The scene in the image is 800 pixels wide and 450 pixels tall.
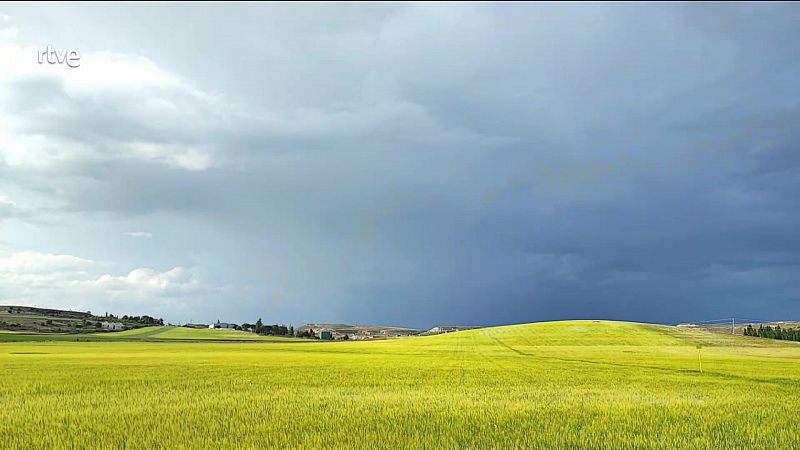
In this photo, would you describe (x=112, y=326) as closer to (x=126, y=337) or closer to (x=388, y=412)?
(x=126, y=337)

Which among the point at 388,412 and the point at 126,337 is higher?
the point at 388,412

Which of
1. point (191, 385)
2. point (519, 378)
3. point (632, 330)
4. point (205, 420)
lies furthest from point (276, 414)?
point (632, 330)

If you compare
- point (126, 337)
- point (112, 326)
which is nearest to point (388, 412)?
point (126, 337)

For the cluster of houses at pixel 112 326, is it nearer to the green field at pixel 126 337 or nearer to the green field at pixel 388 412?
the green field at pixel 126 337

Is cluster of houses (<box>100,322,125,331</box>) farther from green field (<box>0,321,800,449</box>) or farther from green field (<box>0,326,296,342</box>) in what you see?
green field (<box>0,321,800,449</box>)

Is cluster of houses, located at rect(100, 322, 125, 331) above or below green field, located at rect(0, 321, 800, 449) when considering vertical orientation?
below

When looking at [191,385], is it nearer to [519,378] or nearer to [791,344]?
[519,378]

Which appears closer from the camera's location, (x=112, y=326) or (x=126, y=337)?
(x=126, y=337)

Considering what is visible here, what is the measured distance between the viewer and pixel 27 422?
43.3ft

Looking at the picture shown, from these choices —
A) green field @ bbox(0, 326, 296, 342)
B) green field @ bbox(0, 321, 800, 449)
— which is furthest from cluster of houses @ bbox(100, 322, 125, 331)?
green field @ bbox(0, 321, 800, 449)

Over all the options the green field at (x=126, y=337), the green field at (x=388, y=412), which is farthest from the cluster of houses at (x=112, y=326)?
the green field at (x=388, y=412)

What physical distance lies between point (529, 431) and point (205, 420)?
711 cm

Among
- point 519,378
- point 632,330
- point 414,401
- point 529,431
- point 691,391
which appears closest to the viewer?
point 529,431

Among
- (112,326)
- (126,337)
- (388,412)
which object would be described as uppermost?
(388,412)
